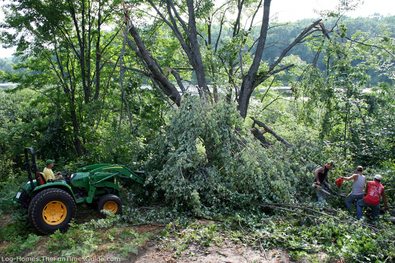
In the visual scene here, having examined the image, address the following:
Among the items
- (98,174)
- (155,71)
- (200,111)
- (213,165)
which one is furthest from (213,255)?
(155,71)

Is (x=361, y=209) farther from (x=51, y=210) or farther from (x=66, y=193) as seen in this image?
(x=51, y=210)

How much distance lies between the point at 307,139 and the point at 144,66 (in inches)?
199

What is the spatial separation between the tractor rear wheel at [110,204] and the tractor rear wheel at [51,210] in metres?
0.66

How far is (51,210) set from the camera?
6129 mm

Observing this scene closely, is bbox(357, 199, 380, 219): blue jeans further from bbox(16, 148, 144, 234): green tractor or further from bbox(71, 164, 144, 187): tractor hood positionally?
bbox(71, 164, 144, 187): tractor hood

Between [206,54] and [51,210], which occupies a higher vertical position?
[206,54]

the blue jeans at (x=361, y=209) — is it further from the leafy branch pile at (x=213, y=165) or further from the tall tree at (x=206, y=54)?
the tall tree at (x=206, y=54)

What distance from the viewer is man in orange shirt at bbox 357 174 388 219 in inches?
290

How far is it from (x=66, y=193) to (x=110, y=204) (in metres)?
0.98

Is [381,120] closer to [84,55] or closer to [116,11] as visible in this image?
[116,11]

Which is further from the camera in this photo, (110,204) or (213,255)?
(110,204)

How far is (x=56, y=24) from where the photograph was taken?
11.0m

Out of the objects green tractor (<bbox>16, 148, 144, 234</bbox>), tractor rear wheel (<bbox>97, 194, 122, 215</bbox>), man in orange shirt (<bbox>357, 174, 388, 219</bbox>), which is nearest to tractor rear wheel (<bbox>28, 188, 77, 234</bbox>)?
green tractor (<bbox>16, 148, 144, 234</bbox>)

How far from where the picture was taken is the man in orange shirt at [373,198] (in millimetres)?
7375
